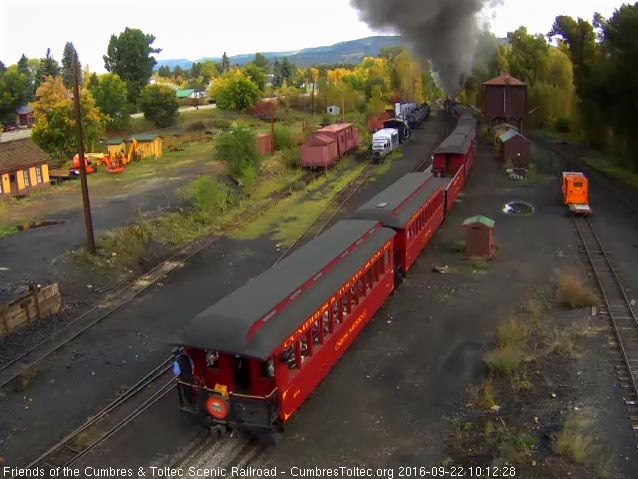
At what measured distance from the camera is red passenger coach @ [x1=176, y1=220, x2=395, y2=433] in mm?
10586

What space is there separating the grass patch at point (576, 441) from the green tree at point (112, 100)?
185 feet

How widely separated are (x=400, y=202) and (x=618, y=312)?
289 inches

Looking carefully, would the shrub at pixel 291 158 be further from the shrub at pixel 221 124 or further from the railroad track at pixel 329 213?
the shrub at pixel 221 124

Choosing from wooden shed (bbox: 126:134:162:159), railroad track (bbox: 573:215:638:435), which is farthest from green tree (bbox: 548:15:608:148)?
wooden shed (bbox: 126:134:162:159)

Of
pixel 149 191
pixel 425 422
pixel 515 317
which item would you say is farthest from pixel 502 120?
pixel 425 422

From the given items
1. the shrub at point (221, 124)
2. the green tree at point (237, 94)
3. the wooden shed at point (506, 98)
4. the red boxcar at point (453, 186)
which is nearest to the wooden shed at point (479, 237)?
the red boxcar at point (453, 186)

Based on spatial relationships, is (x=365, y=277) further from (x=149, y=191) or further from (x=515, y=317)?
(x=149, y=191)

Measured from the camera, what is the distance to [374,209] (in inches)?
763

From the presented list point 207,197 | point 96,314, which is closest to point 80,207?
point 207,197

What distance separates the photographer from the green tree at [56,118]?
1775 inches

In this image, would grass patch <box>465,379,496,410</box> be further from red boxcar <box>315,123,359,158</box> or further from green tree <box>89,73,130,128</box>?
green tree <box>89,73,130,128</box>

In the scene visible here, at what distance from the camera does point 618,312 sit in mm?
17578

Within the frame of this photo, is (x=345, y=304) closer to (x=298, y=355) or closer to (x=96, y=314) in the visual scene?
(x=298, y=355)

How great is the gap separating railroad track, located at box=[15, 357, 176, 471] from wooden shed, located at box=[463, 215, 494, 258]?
1238cm
